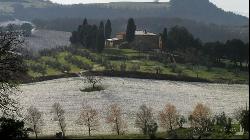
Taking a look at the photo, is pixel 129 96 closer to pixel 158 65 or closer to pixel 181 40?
pixel 158 65

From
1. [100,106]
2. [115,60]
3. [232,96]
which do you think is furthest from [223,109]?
[115,60]

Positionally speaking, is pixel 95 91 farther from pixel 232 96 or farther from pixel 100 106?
pixel 232 96

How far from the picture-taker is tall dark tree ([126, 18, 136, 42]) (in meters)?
168

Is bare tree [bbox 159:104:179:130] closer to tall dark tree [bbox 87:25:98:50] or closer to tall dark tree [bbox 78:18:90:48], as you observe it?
tall dark tree [bbox 87:25:98:50]

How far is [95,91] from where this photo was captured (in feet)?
352

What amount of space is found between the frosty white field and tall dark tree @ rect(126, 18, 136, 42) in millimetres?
47962

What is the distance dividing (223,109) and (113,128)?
26871 mm

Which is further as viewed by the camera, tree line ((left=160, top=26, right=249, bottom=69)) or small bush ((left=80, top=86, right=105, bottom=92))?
tree line ((left=160, top=26, right=249, bottom=69))

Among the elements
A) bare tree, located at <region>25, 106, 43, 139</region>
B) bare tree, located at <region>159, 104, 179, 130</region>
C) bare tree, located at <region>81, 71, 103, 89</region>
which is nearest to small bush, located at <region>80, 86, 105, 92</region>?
bare tree, located at <region>81, 71, 103, 89</region>

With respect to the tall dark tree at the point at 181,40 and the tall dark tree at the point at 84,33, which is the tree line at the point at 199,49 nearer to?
the tall dark tree at the point at 181,40

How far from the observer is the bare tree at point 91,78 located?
113 metres

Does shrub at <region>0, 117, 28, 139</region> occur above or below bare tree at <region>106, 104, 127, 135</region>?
above

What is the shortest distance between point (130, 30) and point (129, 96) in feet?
233

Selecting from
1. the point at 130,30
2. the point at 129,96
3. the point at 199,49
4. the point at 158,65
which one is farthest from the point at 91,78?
the point at 130,30
